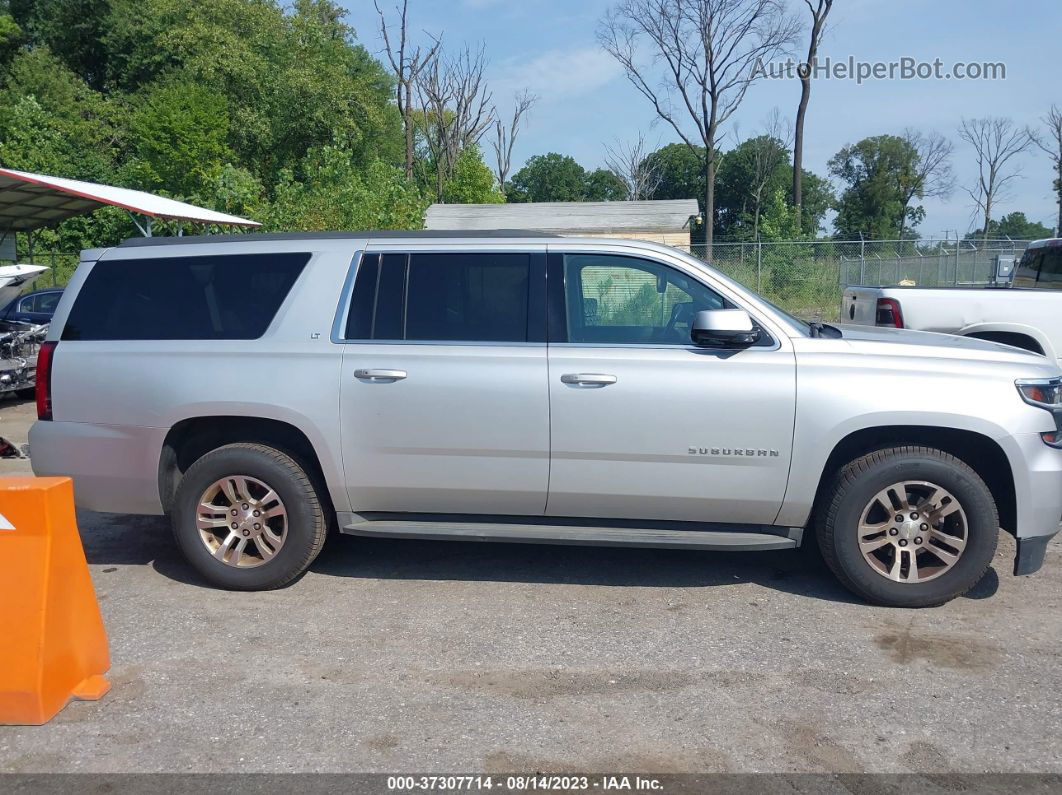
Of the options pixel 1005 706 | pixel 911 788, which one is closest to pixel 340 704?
pixel 911 788

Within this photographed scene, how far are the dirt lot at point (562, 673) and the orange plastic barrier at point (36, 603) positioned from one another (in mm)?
143

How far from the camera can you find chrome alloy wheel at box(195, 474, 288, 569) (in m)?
5.23

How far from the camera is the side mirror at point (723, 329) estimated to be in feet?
15.4

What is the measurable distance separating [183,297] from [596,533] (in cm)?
279

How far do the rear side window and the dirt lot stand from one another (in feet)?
4.99

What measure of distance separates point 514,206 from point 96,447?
27185 mm

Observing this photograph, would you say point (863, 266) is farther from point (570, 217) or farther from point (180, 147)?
point (180, 147)

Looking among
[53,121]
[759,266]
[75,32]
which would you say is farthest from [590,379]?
[75,32]

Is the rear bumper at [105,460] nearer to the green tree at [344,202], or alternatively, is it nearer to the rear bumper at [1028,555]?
the rear bumper at [1028,555]

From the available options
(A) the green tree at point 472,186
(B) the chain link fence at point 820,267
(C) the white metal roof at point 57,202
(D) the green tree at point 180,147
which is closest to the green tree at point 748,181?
(A) the green tree at point 472,186

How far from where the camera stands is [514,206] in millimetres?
31547

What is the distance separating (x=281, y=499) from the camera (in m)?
5.19

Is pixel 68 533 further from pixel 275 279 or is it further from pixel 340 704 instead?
pixel 275 279

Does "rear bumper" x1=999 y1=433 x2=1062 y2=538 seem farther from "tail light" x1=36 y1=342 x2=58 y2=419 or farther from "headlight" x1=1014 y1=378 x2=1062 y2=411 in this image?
"tail light" x1=36 y1=342 x2=58 y2=419
